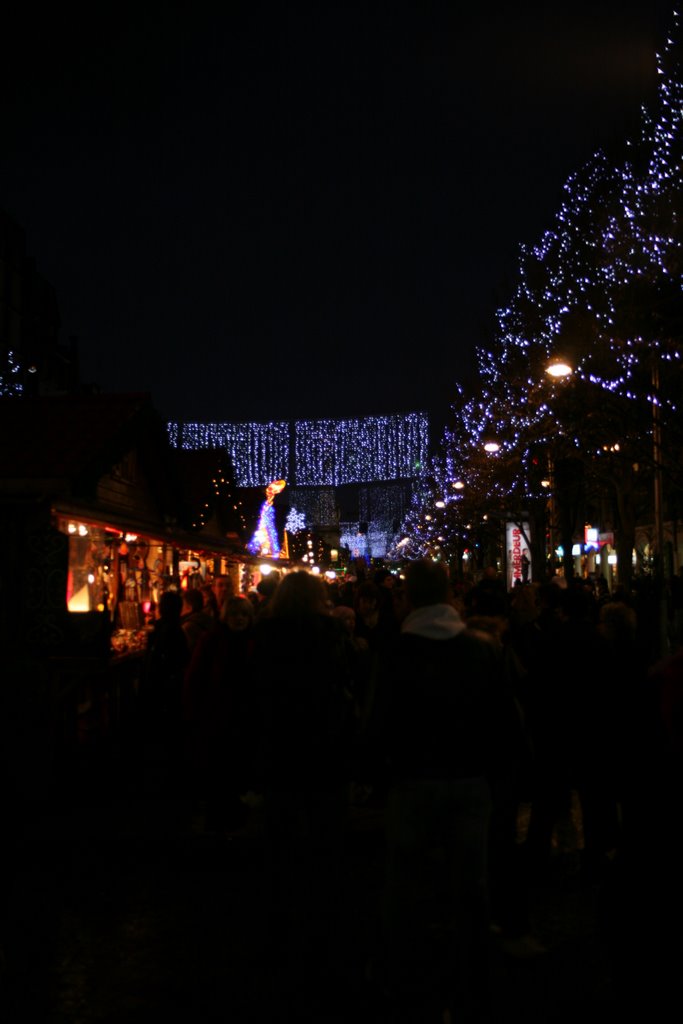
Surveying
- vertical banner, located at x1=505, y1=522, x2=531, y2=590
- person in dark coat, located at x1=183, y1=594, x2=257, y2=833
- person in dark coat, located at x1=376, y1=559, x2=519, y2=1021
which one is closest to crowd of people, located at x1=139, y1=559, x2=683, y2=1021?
person in dark coat, located at x1=376, y1=559, x2=519, y2=1021

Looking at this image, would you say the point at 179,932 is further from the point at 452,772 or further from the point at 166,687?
the point at 166,687

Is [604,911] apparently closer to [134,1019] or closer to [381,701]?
[381,701]

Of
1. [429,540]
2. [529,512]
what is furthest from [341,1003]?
[429,540]

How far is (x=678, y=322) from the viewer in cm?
1797

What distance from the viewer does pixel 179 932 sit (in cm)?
557

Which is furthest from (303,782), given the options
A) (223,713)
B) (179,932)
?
(223,713)

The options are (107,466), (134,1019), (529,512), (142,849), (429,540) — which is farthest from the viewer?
(429,540)

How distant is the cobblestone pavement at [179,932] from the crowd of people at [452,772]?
0.86 feet

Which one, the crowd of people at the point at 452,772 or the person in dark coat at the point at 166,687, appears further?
the person in dark coat at the point at 166,687

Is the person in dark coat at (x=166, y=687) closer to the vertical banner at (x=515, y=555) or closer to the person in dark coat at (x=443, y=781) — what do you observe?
the person in dark coat at (x=443, y=781)

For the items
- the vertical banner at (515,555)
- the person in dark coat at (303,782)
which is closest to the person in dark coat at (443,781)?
the person in dark coat at (303,782)

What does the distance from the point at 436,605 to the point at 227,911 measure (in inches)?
111

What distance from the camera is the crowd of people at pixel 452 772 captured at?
4.01m

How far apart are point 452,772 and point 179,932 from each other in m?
2.47
